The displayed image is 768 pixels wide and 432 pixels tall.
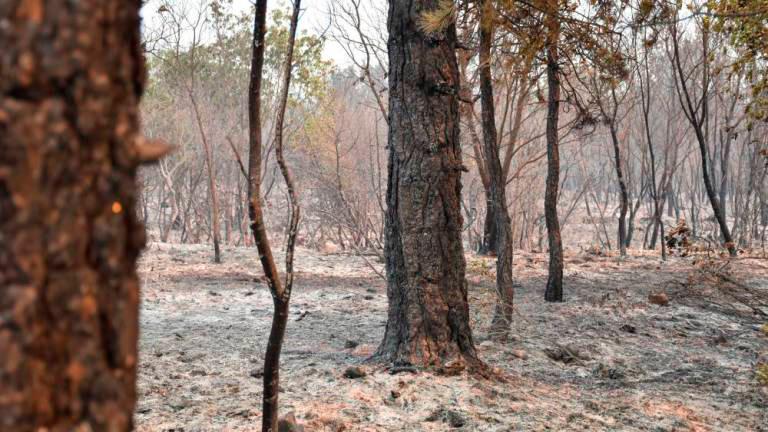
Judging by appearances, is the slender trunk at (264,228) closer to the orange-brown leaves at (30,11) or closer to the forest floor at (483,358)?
the forest floor at (483,358)

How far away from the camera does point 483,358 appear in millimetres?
5148

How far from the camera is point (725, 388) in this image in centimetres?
476

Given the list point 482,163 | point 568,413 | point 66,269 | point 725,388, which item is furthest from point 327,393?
point 482,163

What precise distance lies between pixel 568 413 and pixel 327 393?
136cm

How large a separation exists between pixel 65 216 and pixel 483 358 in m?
4.63

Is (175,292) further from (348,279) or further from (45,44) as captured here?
(45,44)

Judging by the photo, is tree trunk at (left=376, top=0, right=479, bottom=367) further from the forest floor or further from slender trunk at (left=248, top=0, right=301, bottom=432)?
slender trunk at (left=248, top=0, right=301, bottom=432)

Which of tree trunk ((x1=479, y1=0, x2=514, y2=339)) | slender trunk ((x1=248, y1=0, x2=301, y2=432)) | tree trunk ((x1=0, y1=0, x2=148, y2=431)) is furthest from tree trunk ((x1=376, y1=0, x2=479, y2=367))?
tree trunk ((x1=0, y1=0, x2=148, y2=431))

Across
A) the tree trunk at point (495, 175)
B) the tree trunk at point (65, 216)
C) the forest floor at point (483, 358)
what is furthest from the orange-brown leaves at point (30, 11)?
the tree trunk at point (495, 175)

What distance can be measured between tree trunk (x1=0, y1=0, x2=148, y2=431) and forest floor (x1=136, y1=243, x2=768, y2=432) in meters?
2.56

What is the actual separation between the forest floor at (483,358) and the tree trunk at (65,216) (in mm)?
2560

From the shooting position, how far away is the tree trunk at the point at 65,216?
2.52 ft

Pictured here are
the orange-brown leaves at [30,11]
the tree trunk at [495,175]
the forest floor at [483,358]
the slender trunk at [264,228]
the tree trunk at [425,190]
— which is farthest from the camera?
the tree trunk at [495,175]

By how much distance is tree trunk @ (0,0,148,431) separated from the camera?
77cm
